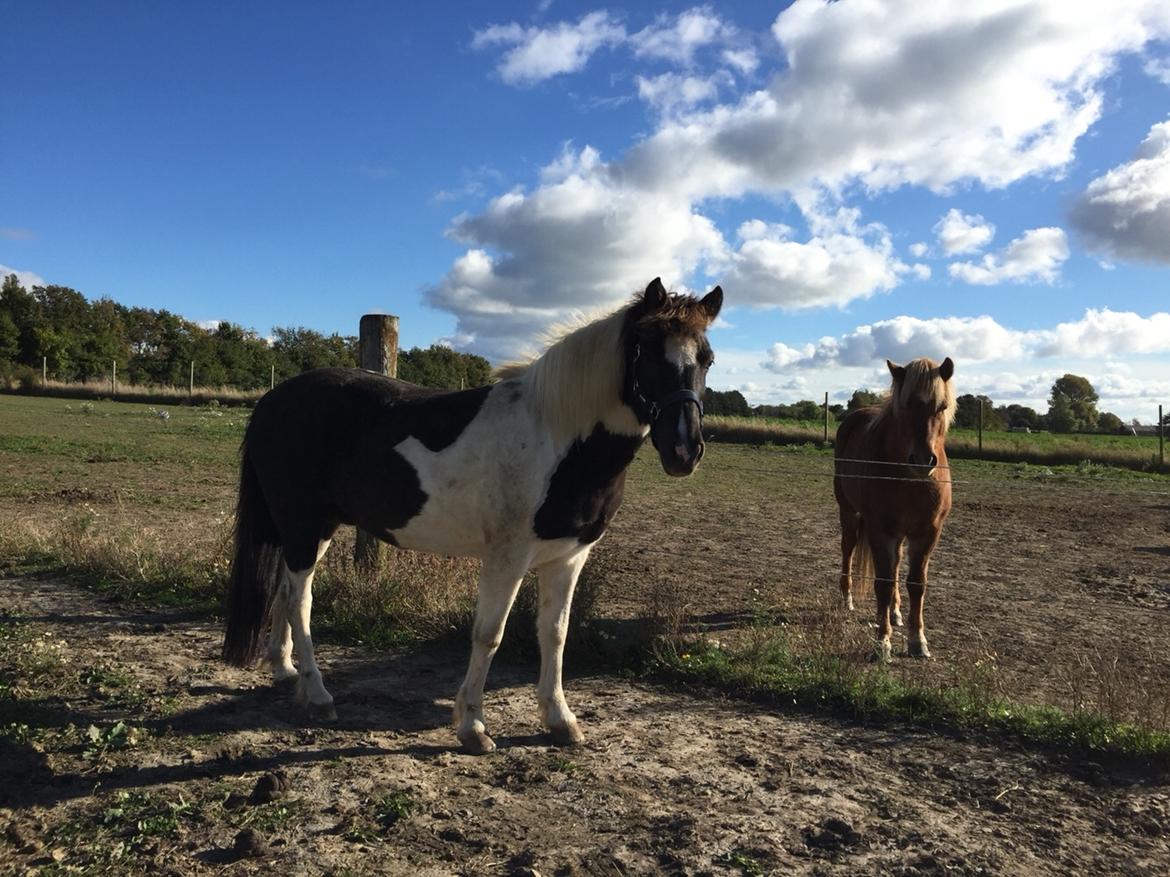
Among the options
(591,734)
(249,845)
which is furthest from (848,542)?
(249,845)

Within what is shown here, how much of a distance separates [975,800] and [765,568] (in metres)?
5.13

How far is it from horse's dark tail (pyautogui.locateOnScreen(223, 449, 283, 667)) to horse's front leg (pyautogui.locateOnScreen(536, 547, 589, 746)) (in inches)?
70.7

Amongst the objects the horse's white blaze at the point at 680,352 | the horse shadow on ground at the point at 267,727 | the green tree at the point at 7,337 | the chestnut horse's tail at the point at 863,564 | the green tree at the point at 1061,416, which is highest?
the green tree at the point at 7,337

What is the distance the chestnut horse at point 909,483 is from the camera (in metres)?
5.43

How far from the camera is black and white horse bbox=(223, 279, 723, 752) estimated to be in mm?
3465

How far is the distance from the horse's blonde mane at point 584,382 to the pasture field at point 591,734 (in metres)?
1.63

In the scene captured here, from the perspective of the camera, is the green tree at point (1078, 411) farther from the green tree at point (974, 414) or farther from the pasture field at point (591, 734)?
the pasture field at point (591, 734)

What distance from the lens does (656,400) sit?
338 cm

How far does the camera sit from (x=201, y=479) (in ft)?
43.9

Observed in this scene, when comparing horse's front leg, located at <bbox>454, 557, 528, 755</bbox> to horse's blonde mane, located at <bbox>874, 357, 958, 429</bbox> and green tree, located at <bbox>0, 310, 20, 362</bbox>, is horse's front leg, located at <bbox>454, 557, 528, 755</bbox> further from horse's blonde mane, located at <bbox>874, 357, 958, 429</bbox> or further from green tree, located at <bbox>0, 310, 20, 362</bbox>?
green tree, located at <bbox>0, 310, 20, 362</bbox>

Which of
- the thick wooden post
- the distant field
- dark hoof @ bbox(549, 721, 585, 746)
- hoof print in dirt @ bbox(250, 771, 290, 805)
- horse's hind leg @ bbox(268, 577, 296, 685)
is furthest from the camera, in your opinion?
the distant field

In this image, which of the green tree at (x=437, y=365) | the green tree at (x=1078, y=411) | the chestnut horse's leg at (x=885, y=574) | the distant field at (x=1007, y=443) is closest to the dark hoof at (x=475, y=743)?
the chestnut horse's leg at (x=885, y=574)

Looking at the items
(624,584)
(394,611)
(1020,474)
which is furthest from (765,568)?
(1020,474)

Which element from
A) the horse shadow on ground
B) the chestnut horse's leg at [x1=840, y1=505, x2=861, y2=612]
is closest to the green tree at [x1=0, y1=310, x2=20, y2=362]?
Answer: the horse shadow on ground
